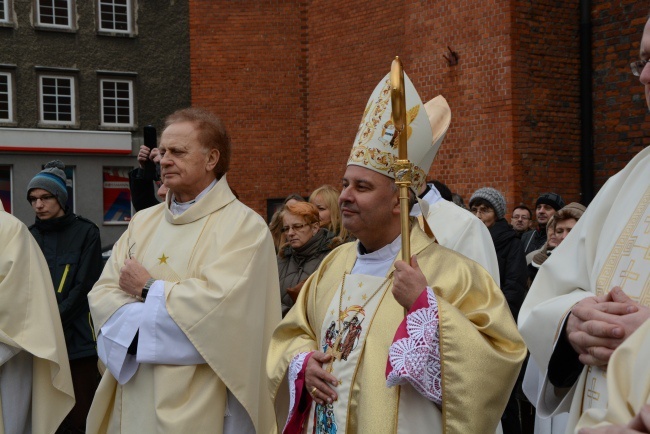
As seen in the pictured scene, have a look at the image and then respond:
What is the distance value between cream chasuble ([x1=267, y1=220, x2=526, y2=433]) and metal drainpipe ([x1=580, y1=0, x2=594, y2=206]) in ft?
31.0

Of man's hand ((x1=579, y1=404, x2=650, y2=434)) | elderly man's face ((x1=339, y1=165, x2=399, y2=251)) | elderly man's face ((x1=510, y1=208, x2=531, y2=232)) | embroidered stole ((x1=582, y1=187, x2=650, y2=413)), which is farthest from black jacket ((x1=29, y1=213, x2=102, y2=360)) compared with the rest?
man's hand ((x1=579, y1=404, x2=650, y2=434))

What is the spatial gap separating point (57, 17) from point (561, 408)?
24062mm

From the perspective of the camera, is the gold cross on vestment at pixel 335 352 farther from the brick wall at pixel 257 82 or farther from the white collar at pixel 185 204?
the brick wall at pixel 257 82

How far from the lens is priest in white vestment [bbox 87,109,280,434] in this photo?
4.50 meters

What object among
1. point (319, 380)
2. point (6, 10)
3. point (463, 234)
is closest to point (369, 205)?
point (319, 380)

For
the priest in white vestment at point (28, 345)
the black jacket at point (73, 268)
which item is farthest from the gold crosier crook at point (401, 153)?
the black jacket at point (73, 268)

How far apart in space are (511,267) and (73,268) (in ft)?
10.6

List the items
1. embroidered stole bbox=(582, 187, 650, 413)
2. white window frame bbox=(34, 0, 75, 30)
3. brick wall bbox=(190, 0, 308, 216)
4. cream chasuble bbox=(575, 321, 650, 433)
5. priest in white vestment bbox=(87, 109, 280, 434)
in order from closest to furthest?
cream chasuble bbox=(575, 321, 650, 433) < embroidered stole bbox=(582, 187, 650, 413) < priest in white vestment bbox=(87, 109, 280, 434) < brick wall bbox=(190, 0, 308, 216) < white window frame bbox=(34, 0, 75, 30)

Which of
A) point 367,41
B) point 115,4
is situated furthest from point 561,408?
point 115,4

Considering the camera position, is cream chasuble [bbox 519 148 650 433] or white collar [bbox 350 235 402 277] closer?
cream chasuble [bbox 519 148 650 433]

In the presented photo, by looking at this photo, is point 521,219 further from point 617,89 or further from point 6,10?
point 6,10

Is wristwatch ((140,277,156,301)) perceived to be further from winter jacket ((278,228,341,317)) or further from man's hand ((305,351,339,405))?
winter jacket ((278,228,341,317))

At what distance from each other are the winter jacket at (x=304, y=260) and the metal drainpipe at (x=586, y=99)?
7094 millimetres

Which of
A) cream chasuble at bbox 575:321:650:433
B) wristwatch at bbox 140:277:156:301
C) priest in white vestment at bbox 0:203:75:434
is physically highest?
cream chasuble at bbox 575:321:650:433
